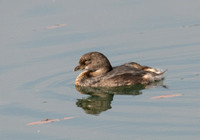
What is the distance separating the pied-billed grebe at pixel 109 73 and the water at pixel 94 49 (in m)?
0.38

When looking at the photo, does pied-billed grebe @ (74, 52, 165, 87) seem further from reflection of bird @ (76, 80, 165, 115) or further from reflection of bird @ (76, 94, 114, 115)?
reflection of bird @ (76, 94, 114, 115)

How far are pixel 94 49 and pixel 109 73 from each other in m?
2.53

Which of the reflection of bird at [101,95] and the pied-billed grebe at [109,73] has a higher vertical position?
the pied-billed grebe at [109,73]

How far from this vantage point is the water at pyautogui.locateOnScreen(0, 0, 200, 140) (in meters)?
11.0

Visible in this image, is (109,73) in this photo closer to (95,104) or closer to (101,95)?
(101,95)

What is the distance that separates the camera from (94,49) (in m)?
16.7

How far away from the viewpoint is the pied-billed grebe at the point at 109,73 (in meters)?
13.9

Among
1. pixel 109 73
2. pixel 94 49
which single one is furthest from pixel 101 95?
pixel 94 49

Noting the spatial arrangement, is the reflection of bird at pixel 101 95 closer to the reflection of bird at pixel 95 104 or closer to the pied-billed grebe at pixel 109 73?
the reflection of bird at pixel 95 104

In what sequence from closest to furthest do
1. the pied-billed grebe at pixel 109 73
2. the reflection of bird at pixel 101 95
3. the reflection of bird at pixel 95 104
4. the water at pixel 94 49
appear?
the water at pixel 94 49
the reflection of bird at pixel 95 104
the reflection of bird at pixel 101 95
the pied-billed grebe at pixel 109 73

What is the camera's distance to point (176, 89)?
13031 mm

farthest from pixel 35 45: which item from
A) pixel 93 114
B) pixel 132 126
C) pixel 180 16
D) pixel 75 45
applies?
pixel 132 126

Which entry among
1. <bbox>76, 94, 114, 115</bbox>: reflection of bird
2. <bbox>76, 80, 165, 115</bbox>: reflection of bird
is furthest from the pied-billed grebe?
<bbox>76, 94, 114, 115</bbox>: reflection of bird

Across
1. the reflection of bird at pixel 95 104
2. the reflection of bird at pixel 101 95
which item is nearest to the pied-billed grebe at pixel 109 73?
the reflection of bird at pixel 101 95
